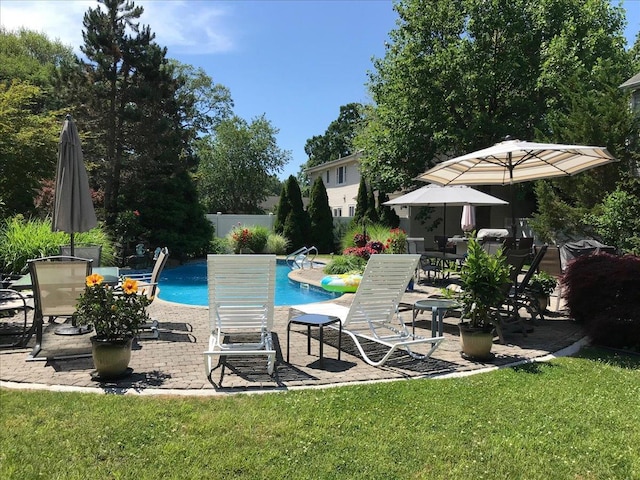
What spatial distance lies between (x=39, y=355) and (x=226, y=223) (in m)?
19.0

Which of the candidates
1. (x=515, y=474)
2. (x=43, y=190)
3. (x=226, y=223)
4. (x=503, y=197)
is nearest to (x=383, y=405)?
(x=515, y=474)

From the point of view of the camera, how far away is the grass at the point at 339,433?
276 centimetres

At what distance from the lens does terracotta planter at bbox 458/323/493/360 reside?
513 cm

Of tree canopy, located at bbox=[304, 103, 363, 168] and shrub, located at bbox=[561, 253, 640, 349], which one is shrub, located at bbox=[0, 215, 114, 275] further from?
tree canopy, located at bbox=[304, 103, 363, 168]

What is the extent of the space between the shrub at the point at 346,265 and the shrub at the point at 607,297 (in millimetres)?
6648

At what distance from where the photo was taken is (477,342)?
5.14 m

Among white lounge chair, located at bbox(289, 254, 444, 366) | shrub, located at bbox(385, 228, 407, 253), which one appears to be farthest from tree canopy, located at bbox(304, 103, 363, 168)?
white lounge chair, located at bbox(289, 254, 444, 366)

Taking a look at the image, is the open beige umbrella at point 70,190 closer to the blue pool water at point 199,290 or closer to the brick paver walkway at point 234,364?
the brick paver walkway at point 234,364

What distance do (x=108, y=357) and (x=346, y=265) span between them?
9.41 metres

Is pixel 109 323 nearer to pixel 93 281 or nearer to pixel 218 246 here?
pixel 93 281

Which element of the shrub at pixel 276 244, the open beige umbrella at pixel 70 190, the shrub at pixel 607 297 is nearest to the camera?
the shrub at pixel 607 297

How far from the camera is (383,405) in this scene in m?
3.74

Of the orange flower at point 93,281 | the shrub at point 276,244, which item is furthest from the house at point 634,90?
the orange flower at point 93,281

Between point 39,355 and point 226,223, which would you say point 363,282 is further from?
point 226,223
